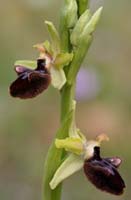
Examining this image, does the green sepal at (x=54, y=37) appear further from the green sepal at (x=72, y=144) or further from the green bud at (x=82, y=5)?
the green sepal at (x=72, y=144)

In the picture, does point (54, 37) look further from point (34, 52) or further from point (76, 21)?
point (34, 52)

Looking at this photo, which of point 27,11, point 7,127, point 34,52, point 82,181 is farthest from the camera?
point 27,11

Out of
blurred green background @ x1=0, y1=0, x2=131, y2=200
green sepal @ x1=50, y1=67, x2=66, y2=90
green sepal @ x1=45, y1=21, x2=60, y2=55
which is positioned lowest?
blurred green background @ x1=0, y1=0, x2=131, y2=200

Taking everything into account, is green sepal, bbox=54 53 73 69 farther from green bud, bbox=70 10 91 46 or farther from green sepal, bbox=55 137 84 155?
green sepal, bbox=55 137 84 155

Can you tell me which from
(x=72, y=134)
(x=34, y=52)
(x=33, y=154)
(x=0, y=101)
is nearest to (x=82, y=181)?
(x=33, y=154)

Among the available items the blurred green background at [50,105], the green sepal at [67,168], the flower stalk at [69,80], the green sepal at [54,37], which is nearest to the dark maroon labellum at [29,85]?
the flower stalk at [69,80]

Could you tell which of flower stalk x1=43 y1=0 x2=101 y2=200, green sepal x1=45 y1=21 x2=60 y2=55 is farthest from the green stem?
green sepal x1=45 y1=21 x2=60 y2=55
